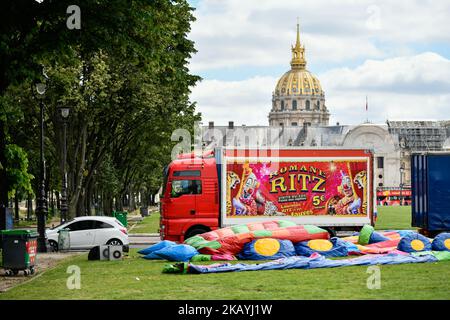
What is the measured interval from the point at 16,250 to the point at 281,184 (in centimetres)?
1338

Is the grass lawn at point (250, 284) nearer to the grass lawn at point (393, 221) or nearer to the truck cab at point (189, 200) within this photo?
the truck cab at point (189, 200)

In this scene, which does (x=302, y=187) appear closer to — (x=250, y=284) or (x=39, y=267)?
(x=39, y=267)

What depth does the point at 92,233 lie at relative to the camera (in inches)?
1313

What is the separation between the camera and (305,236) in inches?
1008

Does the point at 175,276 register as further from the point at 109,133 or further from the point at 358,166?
the point at 109,133

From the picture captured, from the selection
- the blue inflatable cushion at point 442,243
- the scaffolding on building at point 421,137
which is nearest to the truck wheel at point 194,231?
the blue inflatable cushion at point 442,243

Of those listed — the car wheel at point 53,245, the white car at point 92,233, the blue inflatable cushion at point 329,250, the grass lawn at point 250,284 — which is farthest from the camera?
the car wheel at point 53,245

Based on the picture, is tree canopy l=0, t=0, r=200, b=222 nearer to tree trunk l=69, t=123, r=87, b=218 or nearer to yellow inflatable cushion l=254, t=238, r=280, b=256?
tree trunk l=69, t=123, r=87, b=218

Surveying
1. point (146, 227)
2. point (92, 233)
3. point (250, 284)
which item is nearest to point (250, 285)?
point (250, 284)

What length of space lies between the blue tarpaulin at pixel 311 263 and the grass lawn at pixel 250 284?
0.50m

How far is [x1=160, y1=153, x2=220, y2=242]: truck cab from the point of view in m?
32.3

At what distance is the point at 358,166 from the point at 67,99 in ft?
45.4

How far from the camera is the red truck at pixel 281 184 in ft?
108

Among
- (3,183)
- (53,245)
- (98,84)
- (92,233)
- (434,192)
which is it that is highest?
(98,84)
